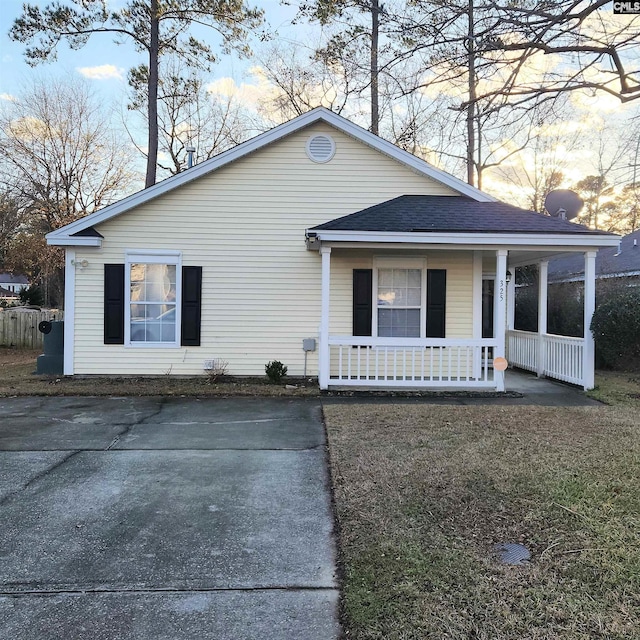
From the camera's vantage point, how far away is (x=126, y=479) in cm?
452

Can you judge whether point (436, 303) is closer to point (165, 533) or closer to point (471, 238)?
point (471, 238)

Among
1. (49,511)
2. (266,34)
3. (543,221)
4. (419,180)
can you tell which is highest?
(266,34)

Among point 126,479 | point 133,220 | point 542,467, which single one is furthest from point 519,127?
point 126,479

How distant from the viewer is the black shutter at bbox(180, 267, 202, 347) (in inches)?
382

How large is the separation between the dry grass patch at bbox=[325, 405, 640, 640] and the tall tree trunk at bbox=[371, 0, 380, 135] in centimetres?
800

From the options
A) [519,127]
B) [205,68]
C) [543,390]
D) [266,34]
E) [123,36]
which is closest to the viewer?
[543,390]

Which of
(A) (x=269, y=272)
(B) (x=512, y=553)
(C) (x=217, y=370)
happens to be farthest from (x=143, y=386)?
(B) (x=512, y=553)

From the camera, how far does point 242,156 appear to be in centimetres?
977

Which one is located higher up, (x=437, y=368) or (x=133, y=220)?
(x=133, y=220)

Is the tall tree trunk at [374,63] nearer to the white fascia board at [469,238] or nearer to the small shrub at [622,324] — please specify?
the white fascia board at [469,238]

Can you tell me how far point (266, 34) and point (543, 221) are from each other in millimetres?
10103

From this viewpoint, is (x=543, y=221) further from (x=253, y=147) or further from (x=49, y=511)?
(x=49, y=511)

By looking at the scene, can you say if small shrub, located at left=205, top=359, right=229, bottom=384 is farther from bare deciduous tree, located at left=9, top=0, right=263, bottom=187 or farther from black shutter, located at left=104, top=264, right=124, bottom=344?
bare deciduous tree, located at left=9, top=0, right=263, bottom=187

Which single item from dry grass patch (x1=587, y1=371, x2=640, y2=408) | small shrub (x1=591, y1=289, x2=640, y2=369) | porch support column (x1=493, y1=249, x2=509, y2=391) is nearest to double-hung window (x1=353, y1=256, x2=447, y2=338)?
porch support column (x1=493, y1=249, x2=509, y2=391)
